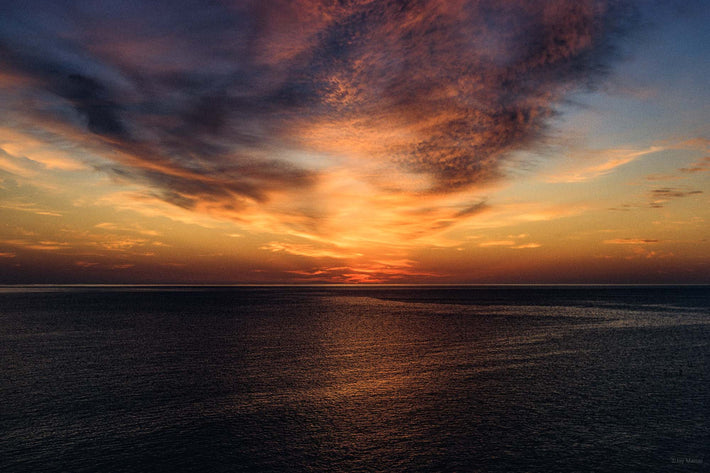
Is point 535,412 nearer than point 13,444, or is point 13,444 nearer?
point 13,444

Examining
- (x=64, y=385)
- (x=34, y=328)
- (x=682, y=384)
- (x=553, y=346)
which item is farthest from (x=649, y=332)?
(x=34, y=328)

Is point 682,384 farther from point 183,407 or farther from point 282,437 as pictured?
point 183,407

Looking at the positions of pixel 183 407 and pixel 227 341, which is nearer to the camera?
pixel 183 407

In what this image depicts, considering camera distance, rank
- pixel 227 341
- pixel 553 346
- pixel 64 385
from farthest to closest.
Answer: pixel 227 341 → pixel 553 346 → pixel 64 385

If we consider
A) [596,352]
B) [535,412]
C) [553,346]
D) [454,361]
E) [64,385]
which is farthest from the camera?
[553,346]

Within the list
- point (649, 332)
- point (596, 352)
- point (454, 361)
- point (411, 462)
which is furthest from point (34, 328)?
point (649, 332)

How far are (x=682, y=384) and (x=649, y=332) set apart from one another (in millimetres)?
34484

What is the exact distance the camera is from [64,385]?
29.2 metres

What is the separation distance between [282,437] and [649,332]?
59.4m

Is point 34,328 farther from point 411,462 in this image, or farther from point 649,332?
point 649,332

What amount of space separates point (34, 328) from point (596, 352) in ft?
238

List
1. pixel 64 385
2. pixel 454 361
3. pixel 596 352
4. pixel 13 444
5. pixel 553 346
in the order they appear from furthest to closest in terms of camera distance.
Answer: pixel 553 346 < pixel 596 352 < pixel 454 361 < pixel 64 385 < pixel 13 444

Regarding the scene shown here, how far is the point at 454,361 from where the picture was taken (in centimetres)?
3862

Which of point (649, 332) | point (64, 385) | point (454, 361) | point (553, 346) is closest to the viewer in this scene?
point (64, 385)
